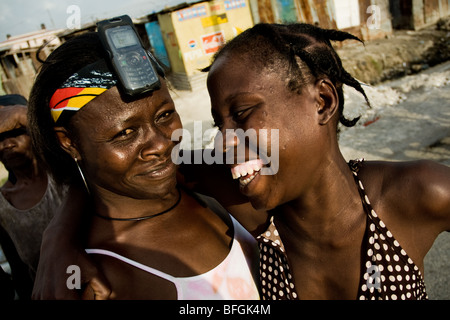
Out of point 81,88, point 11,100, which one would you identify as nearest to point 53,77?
point 81,88

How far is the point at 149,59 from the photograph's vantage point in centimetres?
142

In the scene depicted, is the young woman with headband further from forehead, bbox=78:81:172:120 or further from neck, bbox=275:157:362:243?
neck, bbox=275:157:362:243

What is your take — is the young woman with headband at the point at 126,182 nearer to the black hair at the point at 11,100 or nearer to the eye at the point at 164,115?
the eye at the point at 164,115

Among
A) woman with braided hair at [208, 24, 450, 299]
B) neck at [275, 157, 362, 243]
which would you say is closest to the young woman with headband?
woman with braided hair at [208, 24, 450, 299]

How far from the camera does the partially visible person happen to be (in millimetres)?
2232

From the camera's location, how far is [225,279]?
148 centimetres

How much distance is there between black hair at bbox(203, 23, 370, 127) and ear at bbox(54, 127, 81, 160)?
2.35 feet

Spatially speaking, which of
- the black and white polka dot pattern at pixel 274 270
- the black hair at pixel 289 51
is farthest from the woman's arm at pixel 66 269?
the black hair at pixel 289 51

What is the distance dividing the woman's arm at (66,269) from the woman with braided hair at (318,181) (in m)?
0.66

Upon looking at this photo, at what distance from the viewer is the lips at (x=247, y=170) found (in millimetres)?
1300

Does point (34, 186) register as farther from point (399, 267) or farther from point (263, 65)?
point (399, 267)

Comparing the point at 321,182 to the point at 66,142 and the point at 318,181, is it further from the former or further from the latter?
the point at 66,142
